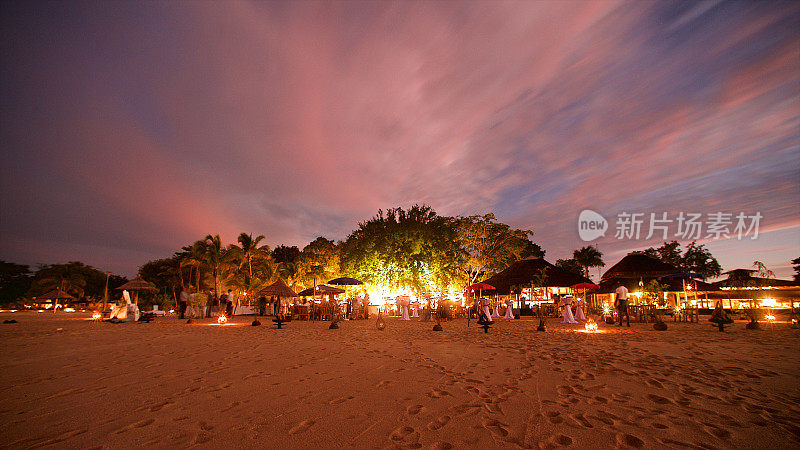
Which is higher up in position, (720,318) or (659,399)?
(659,399)

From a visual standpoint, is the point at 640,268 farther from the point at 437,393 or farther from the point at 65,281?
the point at 65,281

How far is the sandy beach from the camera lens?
330 cm

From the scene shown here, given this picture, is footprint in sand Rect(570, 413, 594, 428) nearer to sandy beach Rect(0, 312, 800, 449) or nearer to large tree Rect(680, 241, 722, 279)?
sandy beach Rect(0, 312, 800, 449)

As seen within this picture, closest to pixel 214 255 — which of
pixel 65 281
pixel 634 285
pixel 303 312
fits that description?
pixel 303 312

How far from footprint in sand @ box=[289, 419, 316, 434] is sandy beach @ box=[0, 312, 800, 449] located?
3cm

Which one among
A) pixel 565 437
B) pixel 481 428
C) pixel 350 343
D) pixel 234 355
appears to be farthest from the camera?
pixel 350 343

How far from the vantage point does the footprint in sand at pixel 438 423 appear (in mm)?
3543

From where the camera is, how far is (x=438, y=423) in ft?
12.0

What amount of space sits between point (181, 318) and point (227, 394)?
23832mm

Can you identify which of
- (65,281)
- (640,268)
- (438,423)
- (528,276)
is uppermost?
(65,281)

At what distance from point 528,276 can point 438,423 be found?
2512cm

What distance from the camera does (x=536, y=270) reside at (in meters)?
27.2

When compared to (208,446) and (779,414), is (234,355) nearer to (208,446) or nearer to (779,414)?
(208,446)

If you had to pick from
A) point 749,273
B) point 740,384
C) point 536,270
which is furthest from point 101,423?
point 749,273
